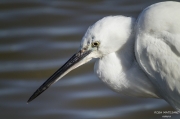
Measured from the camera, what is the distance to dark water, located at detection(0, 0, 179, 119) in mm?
4969

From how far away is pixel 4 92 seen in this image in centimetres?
526

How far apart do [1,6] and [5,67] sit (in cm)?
142

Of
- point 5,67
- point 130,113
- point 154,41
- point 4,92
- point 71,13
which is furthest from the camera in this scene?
point 71,13

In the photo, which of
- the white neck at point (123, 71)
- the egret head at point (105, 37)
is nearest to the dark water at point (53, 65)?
the white neck at point (123, 71)

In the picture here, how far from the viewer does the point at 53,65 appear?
5598mm

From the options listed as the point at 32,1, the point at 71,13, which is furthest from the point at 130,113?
the point at 32,1

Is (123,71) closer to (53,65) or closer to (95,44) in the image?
(95,44)

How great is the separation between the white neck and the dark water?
117cm

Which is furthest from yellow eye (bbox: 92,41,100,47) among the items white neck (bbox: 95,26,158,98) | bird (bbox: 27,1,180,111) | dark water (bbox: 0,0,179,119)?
dark water (bbox: 0,0,179,119)

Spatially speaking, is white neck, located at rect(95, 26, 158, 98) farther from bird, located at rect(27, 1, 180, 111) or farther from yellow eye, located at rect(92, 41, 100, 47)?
yellow eye, located at rect(92, 41, 100, 47)

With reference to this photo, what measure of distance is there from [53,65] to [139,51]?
223 cm

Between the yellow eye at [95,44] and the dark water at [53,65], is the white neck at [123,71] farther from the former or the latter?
the dark water at [53,65]

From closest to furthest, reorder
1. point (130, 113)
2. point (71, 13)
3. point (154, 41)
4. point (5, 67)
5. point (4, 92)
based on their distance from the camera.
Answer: point (154, 41) < point (130, 113) < point (4, 92) < point (5, 67) < point (71, 13)

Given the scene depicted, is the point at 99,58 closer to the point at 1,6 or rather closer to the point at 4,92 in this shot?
the point at 4,92
